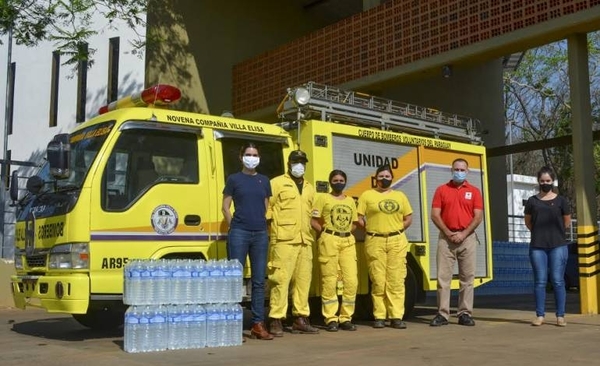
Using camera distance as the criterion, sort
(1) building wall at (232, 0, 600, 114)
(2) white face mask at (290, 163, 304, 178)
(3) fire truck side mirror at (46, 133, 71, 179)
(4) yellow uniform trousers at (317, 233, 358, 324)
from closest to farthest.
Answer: (3) fire truck side mirror at (46, 133, 71, 179) → (2) white face mask at (290, 163, 304, 178) → (4) yellow uniform trousers at (317, 233, 358, 324) → (1) building wall at (232, 0, 600, 114)

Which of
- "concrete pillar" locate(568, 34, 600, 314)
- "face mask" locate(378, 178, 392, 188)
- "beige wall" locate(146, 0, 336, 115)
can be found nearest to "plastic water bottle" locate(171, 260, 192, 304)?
"face mask" locate(378, 178, 392, 188)

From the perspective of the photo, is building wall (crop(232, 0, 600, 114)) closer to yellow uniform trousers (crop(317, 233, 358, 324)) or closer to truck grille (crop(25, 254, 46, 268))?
yellow uniform trousers (crop(317, 233, 358, 324))

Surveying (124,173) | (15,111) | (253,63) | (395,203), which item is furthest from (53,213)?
(15,111)

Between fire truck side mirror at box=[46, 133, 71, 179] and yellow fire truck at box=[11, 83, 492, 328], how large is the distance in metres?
0.01

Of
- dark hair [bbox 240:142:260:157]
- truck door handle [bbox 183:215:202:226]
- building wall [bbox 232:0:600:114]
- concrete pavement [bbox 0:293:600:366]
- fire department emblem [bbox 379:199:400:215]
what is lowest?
concrete pavement [bbox 0:293:600:366]

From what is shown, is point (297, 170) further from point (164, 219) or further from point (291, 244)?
point (164, 219)

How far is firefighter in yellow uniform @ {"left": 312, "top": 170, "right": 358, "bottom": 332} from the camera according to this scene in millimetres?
8086

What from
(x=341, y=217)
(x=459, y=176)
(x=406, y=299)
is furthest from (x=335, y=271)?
(x=459, y=176)

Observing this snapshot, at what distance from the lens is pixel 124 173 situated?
24.0ft

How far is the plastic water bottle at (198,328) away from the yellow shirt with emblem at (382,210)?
2496 mm

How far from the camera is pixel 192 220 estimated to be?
758 cm

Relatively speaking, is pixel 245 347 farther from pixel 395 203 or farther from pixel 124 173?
pixel 395 203

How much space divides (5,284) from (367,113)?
7.37 metres

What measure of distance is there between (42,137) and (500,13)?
13944mm
